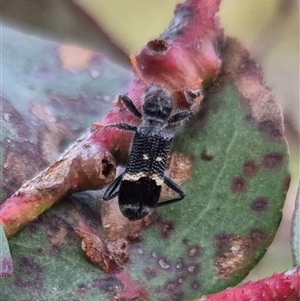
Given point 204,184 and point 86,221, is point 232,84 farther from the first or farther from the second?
point 86,221

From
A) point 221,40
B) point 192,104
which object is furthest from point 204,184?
point 221,40

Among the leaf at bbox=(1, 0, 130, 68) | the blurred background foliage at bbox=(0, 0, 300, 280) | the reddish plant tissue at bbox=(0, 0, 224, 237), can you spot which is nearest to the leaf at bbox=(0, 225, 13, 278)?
the reddish plant tissue at bbox=(0, 0, 224, 237)

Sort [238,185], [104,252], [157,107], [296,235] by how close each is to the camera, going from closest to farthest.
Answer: [296,235] < [104,252] < [238,185] < [157,107]

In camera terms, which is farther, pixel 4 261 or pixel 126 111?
pixel 126 111

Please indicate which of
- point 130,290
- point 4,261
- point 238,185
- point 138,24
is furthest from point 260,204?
point 138,24

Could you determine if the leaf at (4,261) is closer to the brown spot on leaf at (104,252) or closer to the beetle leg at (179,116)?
the brown spot on leaf at (104,252)

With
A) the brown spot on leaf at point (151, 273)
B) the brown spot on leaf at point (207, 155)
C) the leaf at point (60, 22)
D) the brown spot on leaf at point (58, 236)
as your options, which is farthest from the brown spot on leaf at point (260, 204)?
the leaf at point (60, 22)

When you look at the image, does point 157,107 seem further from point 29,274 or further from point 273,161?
point 29,274

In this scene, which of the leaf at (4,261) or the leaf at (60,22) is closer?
the leaf at (4,261)
